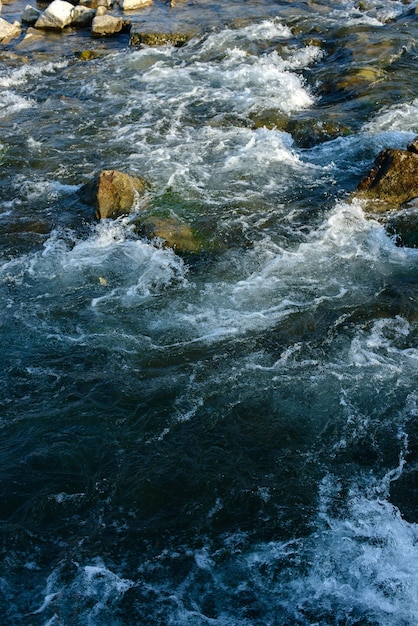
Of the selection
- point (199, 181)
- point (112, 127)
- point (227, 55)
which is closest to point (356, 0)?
point (227, 55)

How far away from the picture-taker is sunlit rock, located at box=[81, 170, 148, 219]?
920 cm

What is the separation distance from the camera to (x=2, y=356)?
680 centimetres

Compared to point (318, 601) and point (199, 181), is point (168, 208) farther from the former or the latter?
point (318, 601)

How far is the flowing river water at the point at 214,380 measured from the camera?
183 inches

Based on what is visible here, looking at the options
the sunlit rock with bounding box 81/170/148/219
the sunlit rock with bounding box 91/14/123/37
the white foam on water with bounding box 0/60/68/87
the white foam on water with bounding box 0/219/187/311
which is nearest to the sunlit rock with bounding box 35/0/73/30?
the sunlit rock with bounding box 91/14/123/37

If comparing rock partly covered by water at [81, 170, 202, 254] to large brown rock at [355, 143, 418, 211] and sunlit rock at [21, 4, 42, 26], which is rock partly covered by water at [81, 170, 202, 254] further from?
sunlit rock at [21, 4, 42, 26]

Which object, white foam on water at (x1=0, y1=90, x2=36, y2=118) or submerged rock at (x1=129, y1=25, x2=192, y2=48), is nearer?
white foam on water at (x1=0, y1=90, x2=36, y2=118)

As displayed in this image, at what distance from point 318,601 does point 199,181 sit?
7168 mm

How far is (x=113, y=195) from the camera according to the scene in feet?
30.4

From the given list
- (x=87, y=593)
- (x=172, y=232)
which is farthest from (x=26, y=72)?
(x=87, y=593)

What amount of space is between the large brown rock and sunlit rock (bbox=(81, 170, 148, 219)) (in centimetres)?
368

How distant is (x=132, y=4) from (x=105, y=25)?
2.36 m

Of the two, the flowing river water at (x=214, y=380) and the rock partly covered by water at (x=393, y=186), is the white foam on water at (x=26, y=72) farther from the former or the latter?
the rock partly covered by water at (x=393, y=186)

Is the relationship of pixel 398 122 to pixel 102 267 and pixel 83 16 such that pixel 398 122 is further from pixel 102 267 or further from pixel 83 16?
pixel 83 16
